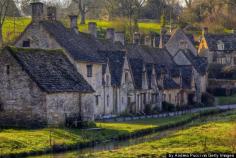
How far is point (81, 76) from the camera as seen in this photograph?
62.0m

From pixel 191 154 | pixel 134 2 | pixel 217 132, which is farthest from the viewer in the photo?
pixel 134 2

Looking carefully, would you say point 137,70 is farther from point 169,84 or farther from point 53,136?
point 53,136

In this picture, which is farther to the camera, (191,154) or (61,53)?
(61,53)

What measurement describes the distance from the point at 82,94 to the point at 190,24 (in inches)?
3977

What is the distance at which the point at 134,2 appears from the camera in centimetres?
14112

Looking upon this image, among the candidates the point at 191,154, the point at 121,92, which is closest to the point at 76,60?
the point at 121,92

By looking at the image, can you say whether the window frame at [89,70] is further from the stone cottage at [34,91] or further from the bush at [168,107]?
the bush at [168,107]

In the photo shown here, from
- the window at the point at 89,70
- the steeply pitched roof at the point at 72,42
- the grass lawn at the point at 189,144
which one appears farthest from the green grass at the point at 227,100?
the grass lawn at the point at 189,144

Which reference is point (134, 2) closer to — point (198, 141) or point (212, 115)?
point (212, 115)

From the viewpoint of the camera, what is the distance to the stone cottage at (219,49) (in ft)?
430

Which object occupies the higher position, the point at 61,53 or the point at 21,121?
the point at 61,53

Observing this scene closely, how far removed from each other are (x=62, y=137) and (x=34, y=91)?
21.9 feet

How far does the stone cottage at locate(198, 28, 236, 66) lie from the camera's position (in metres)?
131

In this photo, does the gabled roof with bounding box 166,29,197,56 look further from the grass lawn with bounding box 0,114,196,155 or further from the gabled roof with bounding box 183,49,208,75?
the grass lawn with bounding box 0,114,196,155
